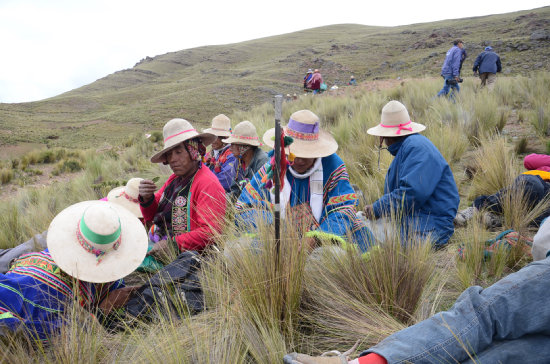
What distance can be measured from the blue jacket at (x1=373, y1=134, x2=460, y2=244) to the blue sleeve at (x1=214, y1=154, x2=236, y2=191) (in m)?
2.69

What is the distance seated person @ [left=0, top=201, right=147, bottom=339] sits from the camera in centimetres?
221

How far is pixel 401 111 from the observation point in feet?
13.0

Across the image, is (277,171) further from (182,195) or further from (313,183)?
(182,195)

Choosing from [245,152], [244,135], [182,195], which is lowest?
[182,195]

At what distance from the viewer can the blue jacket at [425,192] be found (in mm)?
3430

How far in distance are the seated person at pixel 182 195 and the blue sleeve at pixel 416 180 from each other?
155 cm

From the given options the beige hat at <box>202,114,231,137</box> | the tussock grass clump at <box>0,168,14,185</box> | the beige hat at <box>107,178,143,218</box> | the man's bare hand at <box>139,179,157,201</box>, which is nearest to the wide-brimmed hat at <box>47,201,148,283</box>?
the man's bare hand at <box>139,179,157,201</box>

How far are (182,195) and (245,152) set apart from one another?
70.8 inches

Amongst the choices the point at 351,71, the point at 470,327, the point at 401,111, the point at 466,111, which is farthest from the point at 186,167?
the point at 351,71

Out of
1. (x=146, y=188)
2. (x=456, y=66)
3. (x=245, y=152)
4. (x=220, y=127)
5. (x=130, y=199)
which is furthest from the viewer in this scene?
(x=456, y=66)

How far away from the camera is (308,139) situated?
3.33m

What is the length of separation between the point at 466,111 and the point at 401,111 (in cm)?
427

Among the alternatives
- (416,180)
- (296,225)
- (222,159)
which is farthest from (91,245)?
(222,159)

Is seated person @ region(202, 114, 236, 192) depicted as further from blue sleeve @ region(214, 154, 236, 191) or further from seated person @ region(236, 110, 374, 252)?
seated person @ region(236, 110, 374, 252)
